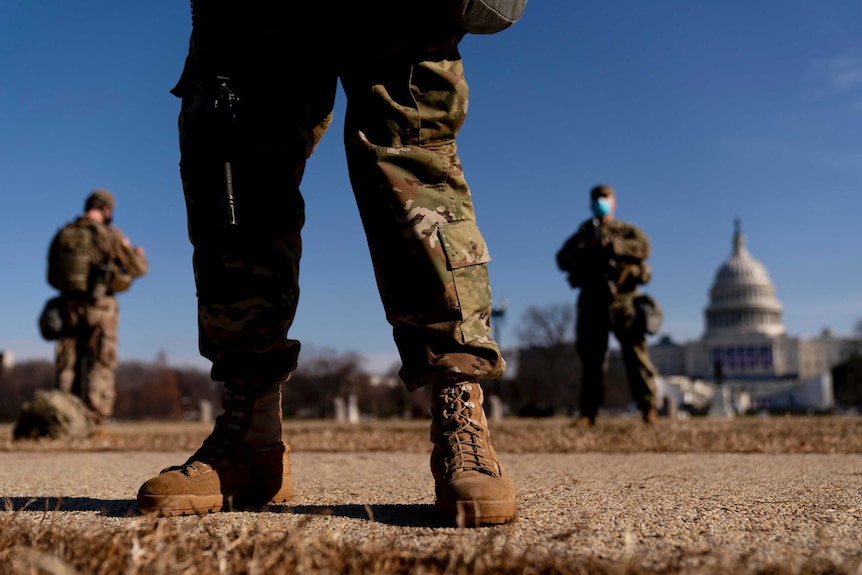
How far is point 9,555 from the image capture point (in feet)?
3.27

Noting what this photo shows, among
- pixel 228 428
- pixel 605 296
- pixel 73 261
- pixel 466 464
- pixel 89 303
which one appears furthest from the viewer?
pixel 605 296

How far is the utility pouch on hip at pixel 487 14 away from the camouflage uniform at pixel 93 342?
19.8 feet

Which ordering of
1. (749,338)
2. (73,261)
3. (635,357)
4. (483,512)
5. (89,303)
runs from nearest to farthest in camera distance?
(483,512), (73,261), (89,303), (635,357), (749,338)

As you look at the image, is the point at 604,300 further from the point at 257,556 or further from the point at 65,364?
the point at 257,556

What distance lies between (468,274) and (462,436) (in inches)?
13.6

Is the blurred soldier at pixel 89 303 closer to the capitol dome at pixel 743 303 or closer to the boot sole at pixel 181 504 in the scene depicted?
the boot sole at pixel 181 504

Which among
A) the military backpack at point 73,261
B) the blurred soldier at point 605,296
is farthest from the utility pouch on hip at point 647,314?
the military backpack at point 73,261

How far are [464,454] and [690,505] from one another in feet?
1.60

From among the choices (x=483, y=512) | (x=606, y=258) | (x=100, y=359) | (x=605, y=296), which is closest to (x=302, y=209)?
(x=483, y=512)

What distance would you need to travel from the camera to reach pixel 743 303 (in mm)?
82438

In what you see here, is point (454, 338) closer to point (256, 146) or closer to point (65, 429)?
point (256, 146)

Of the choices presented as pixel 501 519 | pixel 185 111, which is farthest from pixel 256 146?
pixel 501 519

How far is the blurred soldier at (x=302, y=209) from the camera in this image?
159cm

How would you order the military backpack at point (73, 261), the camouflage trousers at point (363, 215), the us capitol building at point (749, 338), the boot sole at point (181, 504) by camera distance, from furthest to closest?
1. the us capitol building at point (749, 338)
2. the military backpack at point (73, 261)
3. the camouflage trousers at point (363, 215)
4. the boot sole at point (181, 504)
